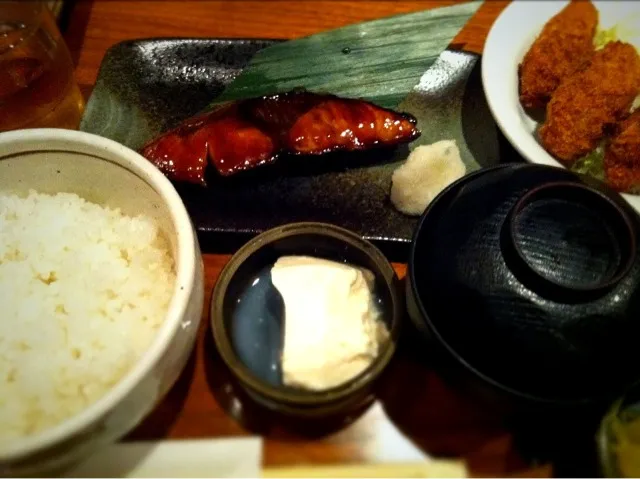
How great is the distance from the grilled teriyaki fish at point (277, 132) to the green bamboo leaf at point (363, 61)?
0.13 m

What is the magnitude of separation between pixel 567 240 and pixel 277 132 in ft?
3.03

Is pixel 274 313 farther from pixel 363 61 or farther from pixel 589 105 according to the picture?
pixel 589 105

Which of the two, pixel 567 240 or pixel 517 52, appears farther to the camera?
pixel 517 52

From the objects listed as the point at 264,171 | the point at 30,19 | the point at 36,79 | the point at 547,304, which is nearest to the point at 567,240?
the point at 547,304

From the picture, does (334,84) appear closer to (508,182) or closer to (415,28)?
(415,28)

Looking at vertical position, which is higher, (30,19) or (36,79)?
(30,19)

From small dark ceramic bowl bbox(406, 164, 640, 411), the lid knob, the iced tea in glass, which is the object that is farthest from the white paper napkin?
the iced tea in glass

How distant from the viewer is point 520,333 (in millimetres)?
1115

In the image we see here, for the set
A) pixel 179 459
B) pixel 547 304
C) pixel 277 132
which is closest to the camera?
pixel 547 304

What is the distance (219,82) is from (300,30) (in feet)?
1.43

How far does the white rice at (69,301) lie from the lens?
3.98 ft

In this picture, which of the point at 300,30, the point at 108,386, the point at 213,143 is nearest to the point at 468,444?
the point at 108,386

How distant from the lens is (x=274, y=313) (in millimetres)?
1372

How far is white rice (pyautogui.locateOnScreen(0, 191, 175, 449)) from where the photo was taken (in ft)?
3.98
